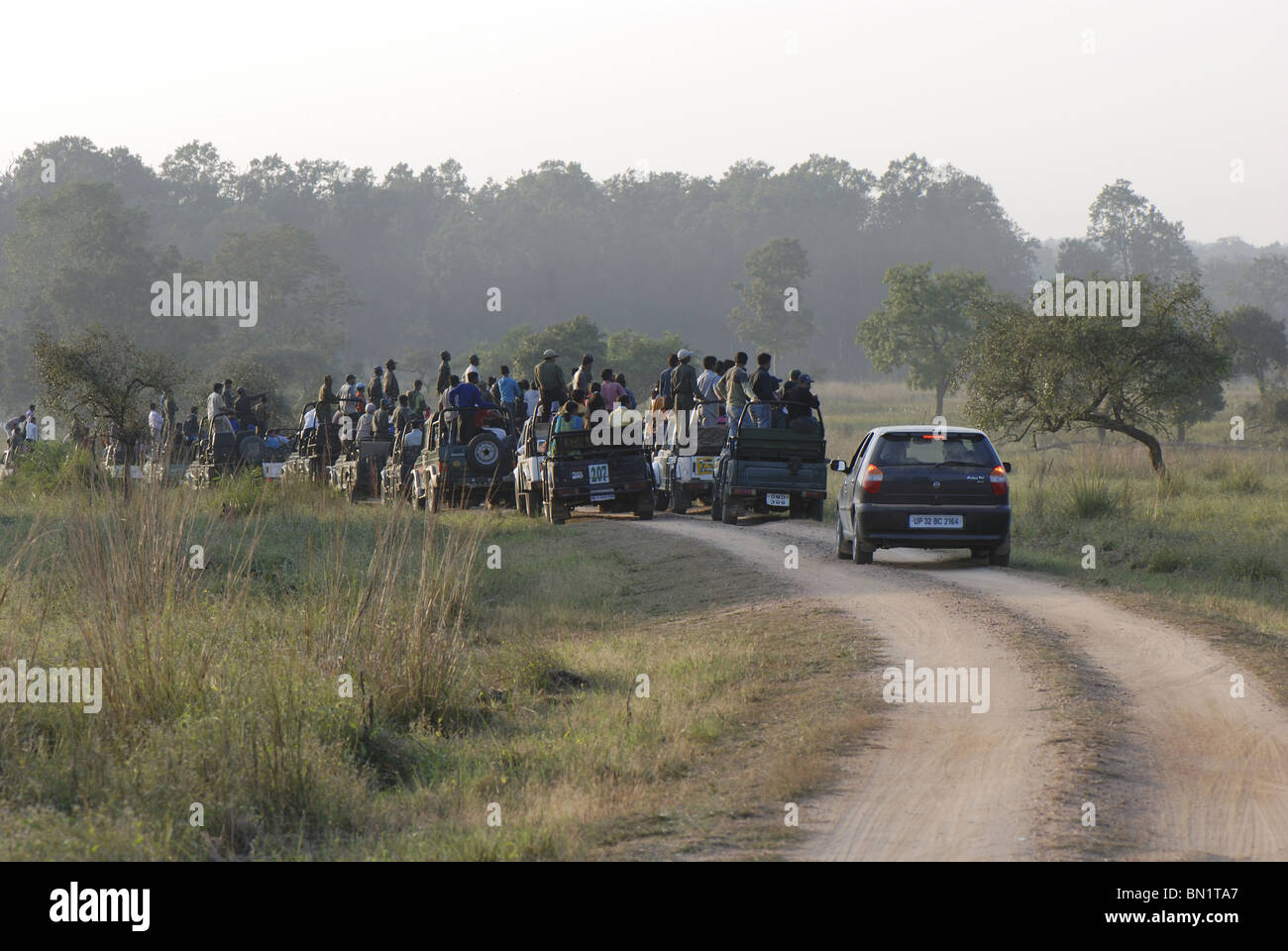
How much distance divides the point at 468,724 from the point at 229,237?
9123 centimetres

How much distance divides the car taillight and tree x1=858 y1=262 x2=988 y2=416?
47585 mm

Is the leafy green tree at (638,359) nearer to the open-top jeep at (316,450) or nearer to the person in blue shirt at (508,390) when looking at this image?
the open-top jeep at (316,450)

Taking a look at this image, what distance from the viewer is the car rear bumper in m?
15.1

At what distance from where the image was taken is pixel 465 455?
21797 mm

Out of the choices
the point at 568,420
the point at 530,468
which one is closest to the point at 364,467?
the point at 530,468

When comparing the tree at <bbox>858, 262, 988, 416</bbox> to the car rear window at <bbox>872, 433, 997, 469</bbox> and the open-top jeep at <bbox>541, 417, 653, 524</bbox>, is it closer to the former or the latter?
the open-top jeep at <bbox>541, 417, 653, 524</bbox>

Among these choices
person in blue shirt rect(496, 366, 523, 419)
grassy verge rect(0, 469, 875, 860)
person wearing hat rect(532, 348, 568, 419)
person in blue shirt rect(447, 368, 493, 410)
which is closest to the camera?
grassy verge rect(0, 469, 875, 860)

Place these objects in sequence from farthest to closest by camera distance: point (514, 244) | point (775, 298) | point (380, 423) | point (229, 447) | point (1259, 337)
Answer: point (514, 244)
point (775, 298)
point (1259, 337)
point (229, 447)
point (380, 423)

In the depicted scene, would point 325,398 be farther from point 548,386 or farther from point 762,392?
point 762,392

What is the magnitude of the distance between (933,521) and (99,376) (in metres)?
21.2

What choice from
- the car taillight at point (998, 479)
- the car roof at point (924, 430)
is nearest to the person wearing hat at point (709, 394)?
the car roof at point (924, 430)

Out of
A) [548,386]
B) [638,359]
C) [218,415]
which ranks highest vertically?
[638,359]

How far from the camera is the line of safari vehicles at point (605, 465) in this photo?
20453mm

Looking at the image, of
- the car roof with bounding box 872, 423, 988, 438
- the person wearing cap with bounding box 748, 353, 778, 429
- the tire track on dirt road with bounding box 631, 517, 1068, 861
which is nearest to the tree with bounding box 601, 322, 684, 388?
the person wearing cap with bounding box 748, 353, 778, 429
